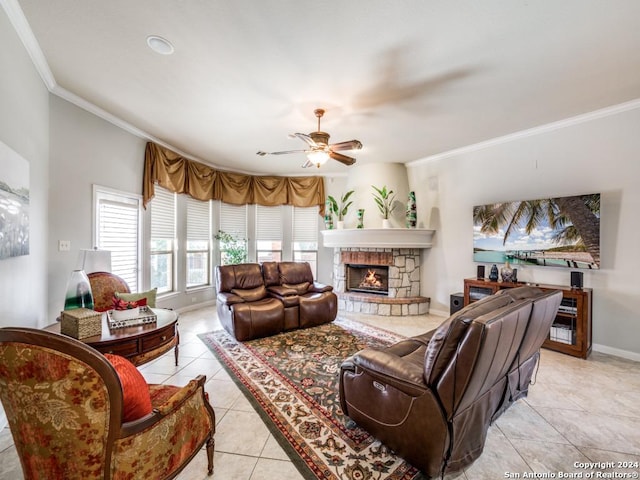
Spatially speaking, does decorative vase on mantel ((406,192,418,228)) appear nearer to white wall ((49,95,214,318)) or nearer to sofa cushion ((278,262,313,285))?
sofa cushion ((278,262,313,285))

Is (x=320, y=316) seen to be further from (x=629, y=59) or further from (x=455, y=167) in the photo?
(x=629, y=59)

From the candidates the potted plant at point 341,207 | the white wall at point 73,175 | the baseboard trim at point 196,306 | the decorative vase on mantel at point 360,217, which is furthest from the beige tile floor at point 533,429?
the potted plant at point 341,207

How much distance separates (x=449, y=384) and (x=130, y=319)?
2.26 metres

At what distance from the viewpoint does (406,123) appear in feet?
12.3

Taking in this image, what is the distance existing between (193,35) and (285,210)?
436 cm

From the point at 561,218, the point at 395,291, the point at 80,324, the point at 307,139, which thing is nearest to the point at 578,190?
the point at 561,218

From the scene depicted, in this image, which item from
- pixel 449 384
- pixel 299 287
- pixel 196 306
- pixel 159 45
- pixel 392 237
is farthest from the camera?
pixel 196 306

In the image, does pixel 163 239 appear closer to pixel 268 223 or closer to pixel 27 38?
pixel 268 223

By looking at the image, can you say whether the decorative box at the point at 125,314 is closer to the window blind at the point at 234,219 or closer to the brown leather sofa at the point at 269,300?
the brown leather sofa at the point at 269,300

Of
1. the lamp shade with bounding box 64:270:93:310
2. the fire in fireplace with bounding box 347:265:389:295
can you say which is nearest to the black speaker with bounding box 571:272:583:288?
the fire in fireplace with bounding box 347:265:389:295

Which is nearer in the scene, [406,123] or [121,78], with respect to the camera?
[121,78]

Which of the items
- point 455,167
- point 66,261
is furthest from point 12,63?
point 455,167

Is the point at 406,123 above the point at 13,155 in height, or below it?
above

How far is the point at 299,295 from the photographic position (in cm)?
441
